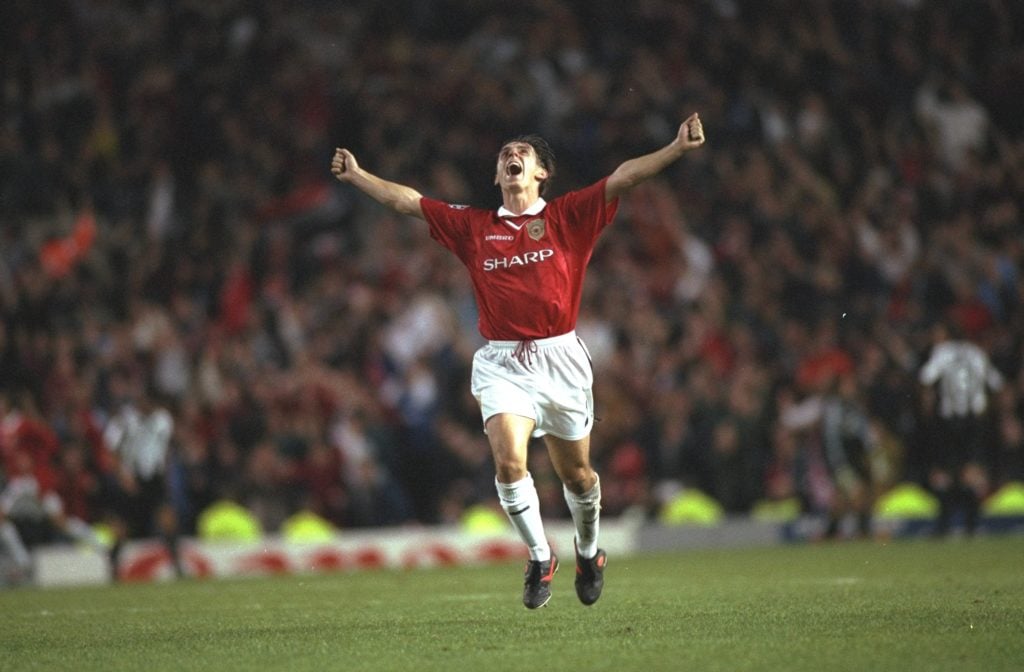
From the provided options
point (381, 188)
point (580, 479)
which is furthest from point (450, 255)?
point (580, 479)

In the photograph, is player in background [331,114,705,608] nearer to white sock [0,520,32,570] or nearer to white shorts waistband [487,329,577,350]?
white shorts waistband [487,329,577,350]

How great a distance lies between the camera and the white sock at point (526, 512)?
8.96 metres

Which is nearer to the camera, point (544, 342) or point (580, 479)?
point (544, 342)

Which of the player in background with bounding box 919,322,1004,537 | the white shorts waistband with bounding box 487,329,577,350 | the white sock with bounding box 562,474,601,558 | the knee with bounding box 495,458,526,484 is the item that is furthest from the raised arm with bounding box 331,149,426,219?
the player in background with bounding box 919,322,1004,537

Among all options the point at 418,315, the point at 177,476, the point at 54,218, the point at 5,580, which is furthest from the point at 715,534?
the point at 54,218

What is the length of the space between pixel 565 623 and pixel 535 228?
6.81ft

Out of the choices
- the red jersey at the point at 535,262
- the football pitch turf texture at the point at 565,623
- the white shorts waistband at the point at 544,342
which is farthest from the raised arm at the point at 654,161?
the football pitch turf texture at the point at 565,623

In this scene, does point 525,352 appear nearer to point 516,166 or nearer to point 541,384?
point 541,384

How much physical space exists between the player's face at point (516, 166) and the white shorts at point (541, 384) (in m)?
0.85

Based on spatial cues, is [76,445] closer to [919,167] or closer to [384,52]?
[384,52]

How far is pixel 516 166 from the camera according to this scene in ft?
29.6

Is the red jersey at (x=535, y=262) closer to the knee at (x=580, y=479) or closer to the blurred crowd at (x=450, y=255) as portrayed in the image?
the knee at (x=580, y=479)

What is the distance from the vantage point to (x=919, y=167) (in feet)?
72.1

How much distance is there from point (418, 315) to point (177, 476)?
4.00m
